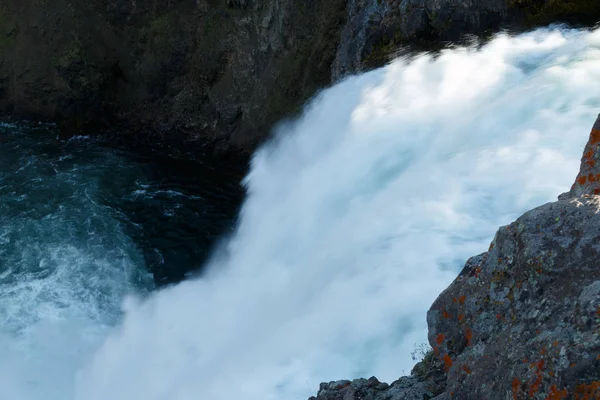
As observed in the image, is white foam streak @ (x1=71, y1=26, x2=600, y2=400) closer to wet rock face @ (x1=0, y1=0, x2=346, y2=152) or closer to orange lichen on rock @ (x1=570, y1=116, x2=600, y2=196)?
orange lichen on rock @ (x1=570, y1=116, x2=600, y2=196)

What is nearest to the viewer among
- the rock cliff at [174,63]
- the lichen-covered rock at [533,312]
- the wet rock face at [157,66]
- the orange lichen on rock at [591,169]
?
the lichen-covered rock at [533,312]

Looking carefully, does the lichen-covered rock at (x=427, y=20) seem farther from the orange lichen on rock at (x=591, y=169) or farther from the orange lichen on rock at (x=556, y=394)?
the orange lichen on rock at (x=556, y=394)

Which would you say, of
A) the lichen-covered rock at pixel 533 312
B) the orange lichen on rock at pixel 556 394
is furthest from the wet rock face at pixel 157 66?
the orange lichen on rock at pixel 556 394

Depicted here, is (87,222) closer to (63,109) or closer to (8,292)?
(8,292)

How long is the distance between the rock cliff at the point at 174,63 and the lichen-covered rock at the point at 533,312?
58.5ft

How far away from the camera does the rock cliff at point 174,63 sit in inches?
1072

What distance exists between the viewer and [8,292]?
20.5m

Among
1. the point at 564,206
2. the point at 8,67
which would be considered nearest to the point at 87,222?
the point at 8,67

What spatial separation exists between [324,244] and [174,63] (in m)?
23.4

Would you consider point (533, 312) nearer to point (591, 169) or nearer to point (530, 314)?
point (530, 314)

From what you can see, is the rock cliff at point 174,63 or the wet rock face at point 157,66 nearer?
the rock cliff at point 174,63

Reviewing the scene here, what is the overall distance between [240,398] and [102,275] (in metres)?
13.6

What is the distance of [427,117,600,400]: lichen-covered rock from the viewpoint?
4.79 m

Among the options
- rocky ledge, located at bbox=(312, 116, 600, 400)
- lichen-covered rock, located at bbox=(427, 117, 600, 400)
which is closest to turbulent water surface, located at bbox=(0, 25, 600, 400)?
rocky ledge, located at bbox=(312, 116, 600, 400)
